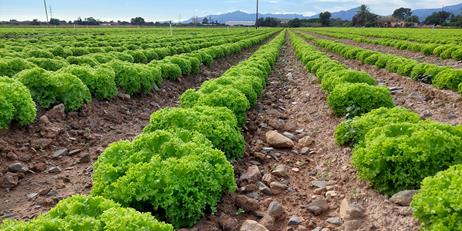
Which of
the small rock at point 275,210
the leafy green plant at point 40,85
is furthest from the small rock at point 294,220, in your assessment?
the leafy green plant at point 40,85

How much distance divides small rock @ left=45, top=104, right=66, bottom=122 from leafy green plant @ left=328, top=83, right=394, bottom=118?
6.95 metres

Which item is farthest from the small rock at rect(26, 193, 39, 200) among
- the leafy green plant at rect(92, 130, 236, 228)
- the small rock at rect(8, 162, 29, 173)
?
the leafy green plant at rect(92, 130, 236, 228)

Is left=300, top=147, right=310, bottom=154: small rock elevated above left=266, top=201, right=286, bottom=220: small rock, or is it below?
below

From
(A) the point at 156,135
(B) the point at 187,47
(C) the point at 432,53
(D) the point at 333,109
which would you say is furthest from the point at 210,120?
(C) the point at 432,53

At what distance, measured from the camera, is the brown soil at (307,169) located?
5809 millimetres

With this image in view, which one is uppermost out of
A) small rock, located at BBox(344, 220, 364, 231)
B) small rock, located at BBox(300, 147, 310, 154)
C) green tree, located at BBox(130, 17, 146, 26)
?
small rock, located at BBox(344, 220, 364, 231)

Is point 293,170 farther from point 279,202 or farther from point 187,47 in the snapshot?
point 187,47

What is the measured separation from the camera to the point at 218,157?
6.11 meters

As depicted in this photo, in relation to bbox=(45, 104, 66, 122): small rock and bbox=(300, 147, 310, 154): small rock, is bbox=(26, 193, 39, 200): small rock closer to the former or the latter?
bbox=(45, 104, 66, 122): small rock

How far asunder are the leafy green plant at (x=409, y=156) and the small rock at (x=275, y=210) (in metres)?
1.41

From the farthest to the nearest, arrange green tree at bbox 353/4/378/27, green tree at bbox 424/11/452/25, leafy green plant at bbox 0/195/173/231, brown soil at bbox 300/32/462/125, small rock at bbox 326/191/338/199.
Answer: green tree at bbox 353/4/378/27, green tree at bbox 424/11/452/25, brown soil at bbox 300/32/462/125, small rock at bbox 326/191/338/199, leafy green plant at bbox 0/195/173/231

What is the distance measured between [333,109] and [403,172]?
18.5 feet

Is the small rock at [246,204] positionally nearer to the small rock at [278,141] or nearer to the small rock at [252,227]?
the small rock at [252,227]

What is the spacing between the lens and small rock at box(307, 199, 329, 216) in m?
6.50
